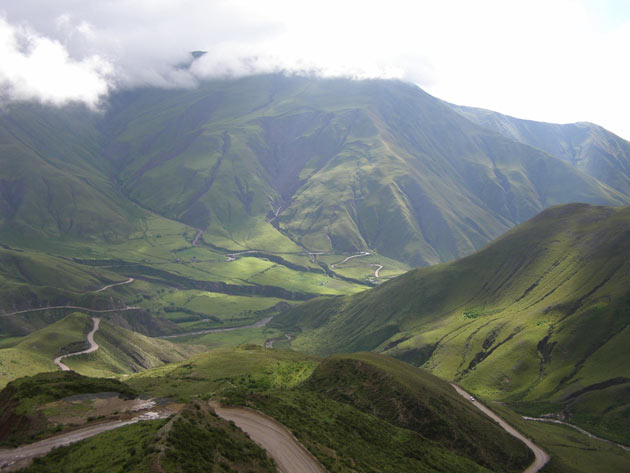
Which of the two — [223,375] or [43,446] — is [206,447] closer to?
[43,446]

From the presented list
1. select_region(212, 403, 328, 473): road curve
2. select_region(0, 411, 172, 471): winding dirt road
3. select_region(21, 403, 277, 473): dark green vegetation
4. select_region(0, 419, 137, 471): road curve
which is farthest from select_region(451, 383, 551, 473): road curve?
select_region(0, 419, 137, 471): road curve

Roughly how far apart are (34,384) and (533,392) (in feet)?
428

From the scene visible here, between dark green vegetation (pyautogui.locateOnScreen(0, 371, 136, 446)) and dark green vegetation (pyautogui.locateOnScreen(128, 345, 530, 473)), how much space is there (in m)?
11.5

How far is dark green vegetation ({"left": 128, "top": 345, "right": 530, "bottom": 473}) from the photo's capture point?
5369cm

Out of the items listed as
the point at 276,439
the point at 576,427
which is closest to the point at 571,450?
the point at 576,427

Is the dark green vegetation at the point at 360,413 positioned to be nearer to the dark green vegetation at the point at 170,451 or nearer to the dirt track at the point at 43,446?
the dark green vegetation at the point at 170,451

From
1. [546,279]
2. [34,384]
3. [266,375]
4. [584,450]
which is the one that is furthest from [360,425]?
[546,279]

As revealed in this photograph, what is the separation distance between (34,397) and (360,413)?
41.5 meters

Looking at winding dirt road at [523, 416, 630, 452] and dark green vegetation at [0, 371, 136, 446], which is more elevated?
dark green vegetation at [0, 371, 136, 446]

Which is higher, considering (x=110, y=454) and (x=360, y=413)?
(x=110, y=454)

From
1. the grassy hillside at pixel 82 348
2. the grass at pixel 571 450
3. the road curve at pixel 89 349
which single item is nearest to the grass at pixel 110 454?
the grass at pixel 571 450

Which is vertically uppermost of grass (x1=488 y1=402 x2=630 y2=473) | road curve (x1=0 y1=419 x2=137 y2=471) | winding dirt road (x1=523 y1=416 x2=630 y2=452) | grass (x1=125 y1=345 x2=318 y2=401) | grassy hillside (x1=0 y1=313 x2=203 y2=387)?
road curve (x1=0 y1=419 x2=137 y2=471)

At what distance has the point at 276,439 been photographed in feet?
156

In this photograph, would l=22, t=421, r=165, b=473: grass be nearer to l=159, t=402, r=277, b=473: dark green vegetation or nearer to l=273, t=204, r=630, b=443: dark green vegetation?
l=159, t=402, r=277, b=473: dark green vegetation
